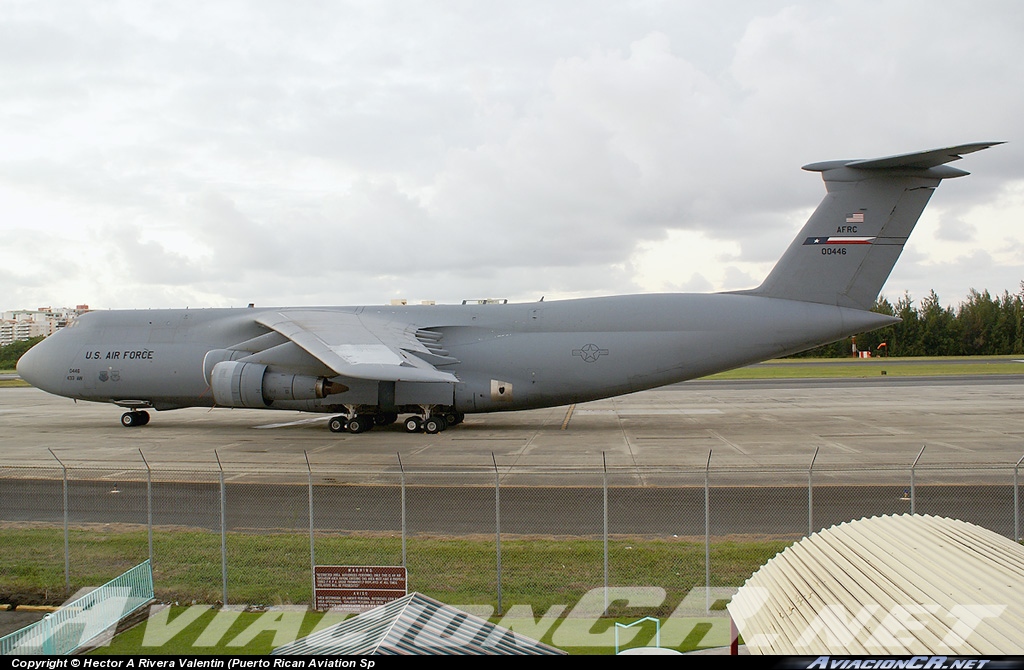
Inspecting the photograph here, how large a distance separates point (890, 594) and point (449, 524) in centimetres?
810

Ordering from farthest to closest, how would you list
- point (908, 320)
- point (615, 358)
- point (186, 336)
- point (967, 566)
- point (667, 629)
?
point (908, 320), point (186, 336), point (615, 358), point (667, 629), point (967, 566)

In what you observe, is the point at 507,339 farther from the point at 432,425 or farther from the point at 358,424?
the point at 358,424

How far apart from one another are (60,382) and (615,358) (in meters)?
19.5

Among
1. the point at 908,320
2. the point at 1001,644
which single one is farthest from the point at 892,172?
the point at 908,320

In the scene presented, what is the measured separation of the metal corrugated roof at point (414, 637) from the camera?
16.3 feet

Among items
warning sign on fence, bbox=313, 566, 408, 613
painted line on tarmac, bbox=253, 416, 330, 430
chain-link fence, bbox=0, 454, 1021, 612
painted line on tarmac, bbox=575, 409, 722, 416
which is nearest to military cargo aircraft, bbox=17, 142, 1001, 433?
painted line on tarmac, bbox=253, 416, 330, 430

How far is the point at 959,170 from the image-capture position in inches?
843

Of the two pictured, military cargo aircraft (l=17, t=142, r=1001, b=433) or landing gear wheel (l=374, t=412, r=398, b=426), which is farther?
landing gear wheel (l=374, t=412, r=398, b=426)

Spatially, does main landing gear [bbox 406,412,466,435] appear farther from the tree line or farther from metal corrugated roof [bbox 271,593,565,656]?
the tree line

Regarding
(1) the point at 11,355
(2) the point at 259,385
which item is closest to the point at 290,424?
(2) the point at 259,385

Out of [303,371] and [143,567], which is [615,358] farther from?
[143,567]

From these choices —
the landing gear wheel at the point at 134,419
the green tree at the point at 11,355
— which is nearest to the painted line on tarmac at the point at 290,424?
the landing gear wheel at the point at 134,419

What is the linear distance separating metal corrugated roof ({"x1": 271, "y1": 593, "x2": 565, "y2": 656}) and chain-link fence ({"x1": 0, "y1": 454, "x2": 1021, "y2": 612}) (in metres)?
3.90

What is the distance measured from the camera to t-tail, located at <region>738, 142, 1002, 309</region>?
21.9 m
